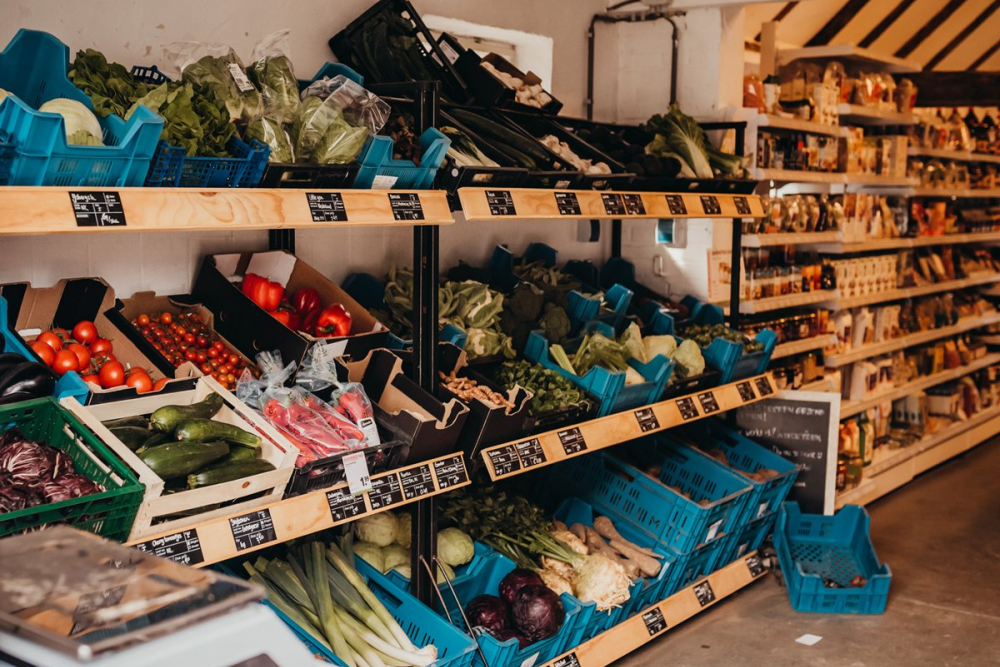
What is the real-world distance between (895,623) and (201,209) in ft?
11.6

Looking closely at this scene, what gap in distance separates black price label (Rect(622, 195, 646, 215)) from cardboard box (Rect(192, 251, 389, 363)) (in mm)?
1026

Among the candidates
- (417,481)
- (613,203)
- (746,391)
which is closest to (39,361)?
(417,481)

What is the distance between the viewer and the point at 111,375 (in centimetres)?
264

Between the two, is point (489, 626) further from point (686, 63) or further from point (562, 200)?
point (686, 63)

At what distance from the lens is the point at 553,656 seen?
344 centimetres

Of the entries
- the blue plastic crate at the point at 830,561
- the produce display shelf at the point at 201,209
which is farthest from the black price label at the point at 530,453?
the blue plastic crate at the point at 830,561

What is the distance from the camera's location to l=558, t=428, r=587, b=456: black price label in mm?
3386

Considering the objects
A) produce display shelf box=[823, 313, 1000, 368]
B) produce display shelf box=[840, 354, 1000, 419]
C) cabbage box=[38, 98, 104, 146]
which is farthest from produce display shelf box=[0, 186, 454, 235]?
produce display shelf box=[840, 354, 1000, 419]

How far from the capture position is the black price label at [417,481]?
281cm

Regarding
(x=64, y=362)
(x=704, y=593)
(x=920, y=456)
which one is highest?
(x=64, y=362)

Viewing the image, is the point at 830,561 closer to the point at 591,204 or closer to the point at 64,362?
the point at 591,204

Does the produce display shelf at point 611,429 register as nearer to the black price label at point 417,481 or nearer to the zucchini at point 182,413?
the black price label at point 417,481

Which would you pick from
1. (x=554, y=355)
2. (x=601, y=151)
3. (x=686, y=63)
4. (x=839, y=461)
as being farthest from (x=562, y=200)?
(x=839, y=461)

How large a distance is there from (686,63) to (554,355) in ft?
7.02
